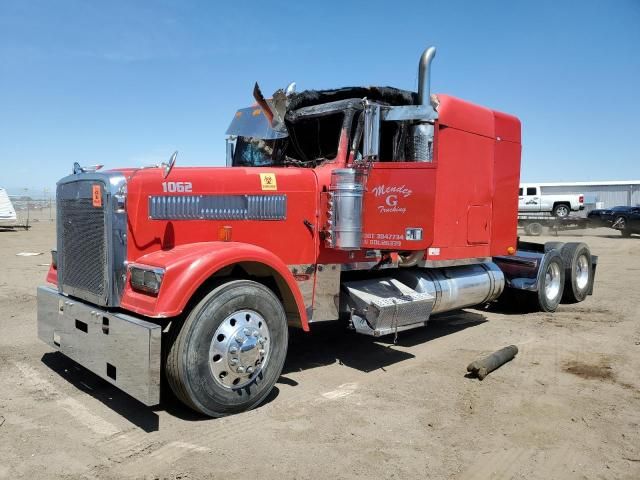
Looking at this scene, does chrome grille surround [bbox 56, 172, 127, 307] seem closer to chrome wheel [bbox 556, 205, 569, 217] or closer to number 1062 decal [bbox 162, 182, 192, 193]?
number 1062 decal [bbox 162, 182, 192, 193]

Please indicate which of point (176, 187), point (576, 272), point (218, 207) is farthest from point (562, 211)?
point (176, 187)

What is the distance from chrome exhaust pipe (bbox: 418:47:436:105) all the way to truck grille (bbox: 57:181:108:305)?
332 centimetres

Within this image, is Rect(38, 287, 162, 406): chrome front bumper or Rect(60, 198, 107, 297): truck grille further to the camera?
Rect(60, 198, 107, 297): truck grille

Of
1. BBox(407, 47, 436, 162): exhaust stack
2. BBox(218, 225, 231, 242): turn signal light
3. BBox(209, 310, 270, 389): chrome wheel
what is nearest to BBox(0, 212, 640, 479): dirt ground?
BBox(209, 310, 270, 389): chrome wheel

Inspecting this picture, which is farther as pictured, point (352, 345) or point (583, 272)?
point (583, 272)

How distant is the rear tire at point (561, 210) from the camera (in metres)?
32.6

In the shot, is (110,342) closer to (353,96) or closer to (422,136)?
(353,96)

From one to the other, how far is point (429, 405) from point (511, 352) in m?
1.78

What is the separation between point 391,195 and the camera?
516cm

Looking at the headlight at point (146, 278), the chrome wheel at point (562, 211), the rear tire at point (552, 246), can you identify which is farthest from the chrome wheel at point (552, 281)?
the chrome wheel at point (562, 211)

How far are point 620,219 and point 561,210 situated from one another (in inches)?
247

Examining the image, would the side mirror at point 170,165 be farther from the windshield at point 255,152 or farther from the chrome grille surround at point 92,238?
the windshield at point 255,152

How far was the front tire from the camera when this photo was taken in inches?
150

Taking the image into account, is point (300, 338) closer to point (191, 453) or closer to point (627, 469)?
point (191, 453)
